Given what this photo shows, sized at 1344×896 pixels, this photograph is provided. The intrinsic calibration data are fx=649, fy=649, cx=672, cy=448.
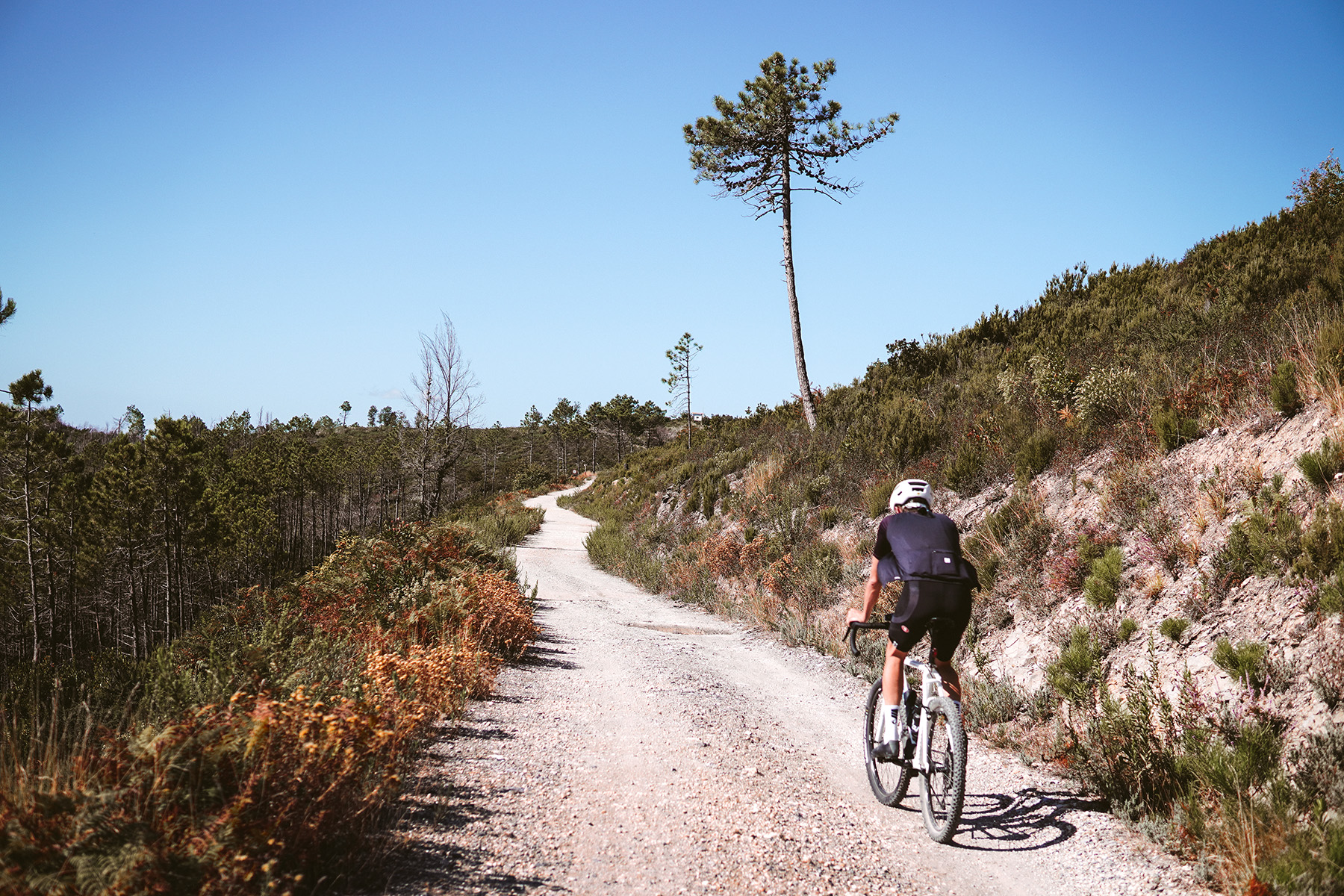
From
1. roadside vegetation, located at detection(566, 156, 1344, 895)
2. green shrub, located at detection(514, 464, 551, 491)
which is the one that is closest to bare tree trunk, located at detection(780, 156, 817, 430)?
roadside vegetation, located at detection(566, 156, 1344, 895)

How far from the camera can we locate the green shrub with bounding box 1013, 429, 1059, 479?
8500 millimetres

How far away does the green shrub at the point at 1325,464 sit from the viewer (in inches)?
191

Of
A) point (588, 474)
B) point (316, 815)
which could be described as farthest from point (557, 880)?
point (588, 474)

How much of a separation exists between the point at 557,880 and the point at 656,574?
43.0ft

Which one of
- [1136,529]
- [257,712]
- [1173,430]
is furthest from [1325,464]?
[257,712]

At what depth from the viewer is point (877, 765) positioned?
466 centimetres

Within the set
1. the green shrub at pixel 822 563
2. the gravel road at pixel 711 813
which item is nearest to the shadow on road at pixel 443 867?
the gravel road at pixel 711 813

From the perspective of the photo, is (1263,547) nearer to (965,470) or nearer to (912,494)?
(912,494)

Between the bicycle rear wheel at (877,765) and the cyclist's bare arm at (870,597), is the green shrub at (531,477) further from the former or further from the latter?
the cyclist's bare arm at (870,597)

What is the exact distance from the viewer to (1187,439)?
677 cm

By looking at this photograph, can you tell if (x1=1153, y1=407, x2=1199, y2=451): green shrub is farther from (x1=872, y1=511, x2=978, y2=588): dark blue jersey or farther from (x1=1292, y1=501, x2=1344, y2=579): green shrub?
(x1=872, y1=511, x2=978, y2=588): dark blue jersey

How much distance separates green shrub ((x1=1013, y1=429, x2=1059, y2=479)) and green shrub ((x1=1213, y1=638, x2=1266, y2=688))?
4.20 metres

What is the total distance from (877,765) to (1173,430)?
5019 millimetres

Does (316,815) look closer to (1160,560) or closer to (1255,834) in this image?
(1255,834)
